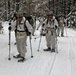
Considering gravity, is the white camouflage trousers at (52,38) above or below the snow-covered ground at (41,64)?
above

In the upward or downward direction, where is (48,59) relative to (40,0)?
downward

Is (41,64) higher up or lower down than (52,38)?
lower down

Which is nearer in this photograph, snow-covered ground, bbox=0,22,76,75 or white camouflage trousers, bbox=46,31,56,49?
snow-covered ground, bbox=0,22,76,75

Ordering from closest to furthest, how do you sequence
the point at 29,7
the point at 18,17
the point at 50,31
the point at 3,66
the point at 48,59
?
the point at 3,66
the point at 18,17
the point at 48,59
the point at 50,31
the point at 29,7

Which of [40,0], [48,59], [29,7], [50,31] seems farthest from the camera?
[40,0]

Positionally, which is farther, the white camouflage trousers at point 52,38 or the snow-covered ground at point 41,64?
the white camouflage trousers at point 52,38

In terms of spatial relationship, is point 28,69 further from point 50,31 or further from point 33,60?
point 50,31

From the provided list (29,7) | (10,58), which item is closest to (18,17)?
(10,58)

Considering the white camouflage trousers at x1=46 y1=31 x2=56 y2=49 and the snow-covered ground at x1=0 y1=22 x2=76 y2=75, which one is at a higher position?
the white camouflage trousers at x1=46 y1=31 x2=56 y2=49

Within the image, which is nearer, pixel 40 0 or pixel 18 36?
pixel 18 36

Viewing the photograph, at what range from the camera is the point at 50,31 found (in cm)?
1262

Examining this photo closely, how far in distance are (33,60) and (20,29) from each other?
1.52m

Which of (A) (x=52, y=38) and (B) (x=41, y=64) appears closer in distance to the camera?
(B) (x=41, y=64)

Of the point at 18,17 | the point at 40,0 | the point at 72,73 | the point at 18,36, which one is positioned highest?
the point at 40,0
